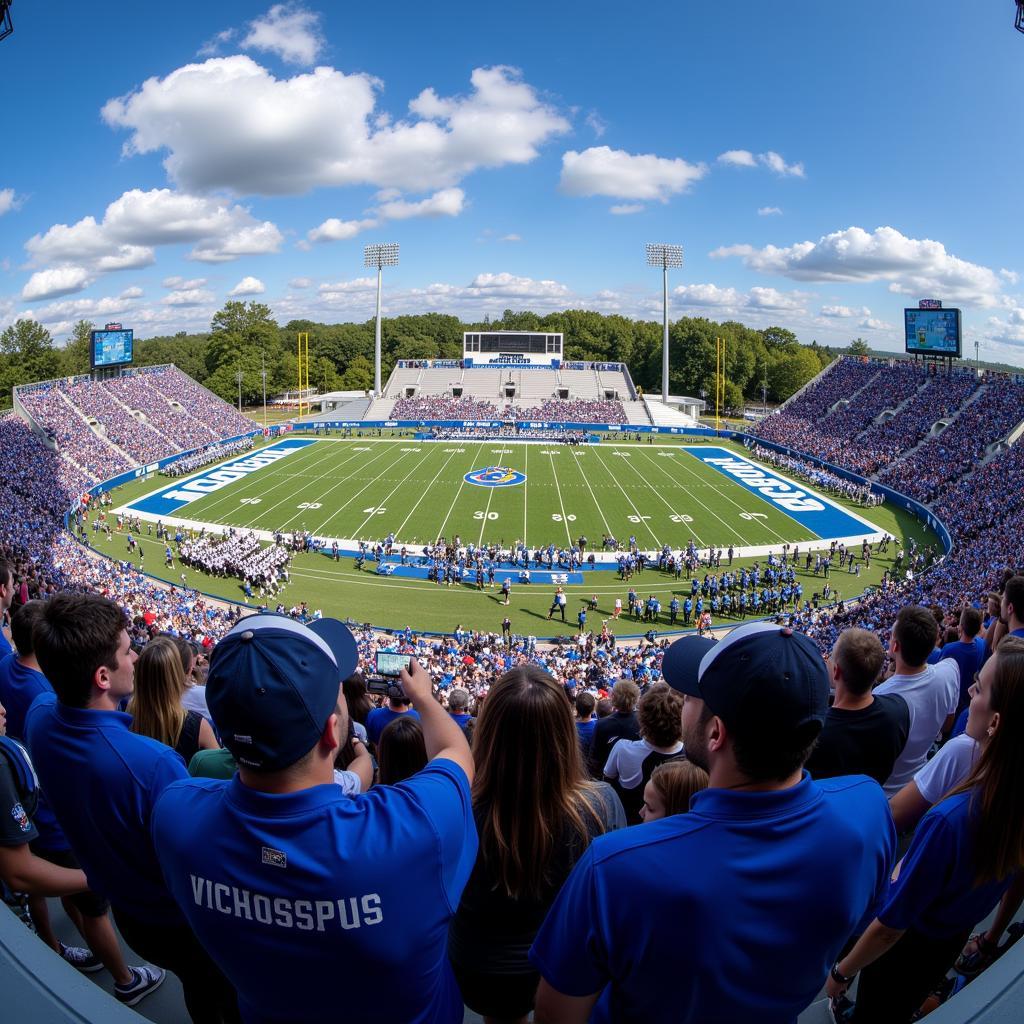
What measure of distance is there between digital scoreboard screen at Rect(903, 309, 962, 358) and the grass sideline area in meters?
26.5

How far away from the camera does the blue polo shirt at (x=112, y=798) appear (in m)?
2.63

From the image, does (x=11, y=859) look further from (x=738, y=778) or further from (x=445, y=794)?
(x=738, y=778)

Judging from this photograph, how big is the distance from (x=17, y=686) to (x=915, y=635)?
16.5 ft

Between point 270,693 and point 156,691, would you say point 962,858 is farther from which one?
point 156,691

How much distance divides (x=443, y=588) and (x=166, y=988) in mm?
23305

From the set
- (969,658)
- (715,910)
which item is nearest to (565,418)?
(969,658)

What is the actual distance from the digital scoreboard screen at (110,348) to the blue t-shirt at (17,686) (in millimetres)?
55721

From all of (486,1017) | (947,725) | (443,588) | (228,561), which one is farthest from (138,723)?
(228,561)

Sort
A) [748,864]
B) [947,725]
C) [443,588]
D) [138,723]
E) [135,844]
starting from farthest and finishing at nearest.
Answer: [443,588], [947,725], [138,723], [135,844], [748,864]

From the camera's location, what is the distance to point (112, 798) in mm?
2621

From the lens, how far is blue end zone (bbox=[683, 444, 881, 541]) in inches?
1292

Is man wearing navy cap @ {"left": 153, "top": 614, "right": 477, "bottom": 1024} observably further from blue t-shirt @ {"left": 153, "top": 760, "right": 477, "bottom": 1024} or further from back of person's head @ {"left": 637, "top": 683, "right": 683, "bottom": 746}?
back of person's head @ {"left": 637, "top": 683, "right": 683, "bottom": 746}

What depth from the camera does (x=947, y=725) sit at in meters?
5.50

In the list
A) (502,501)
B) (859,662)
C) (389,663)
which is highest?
(389,663)
